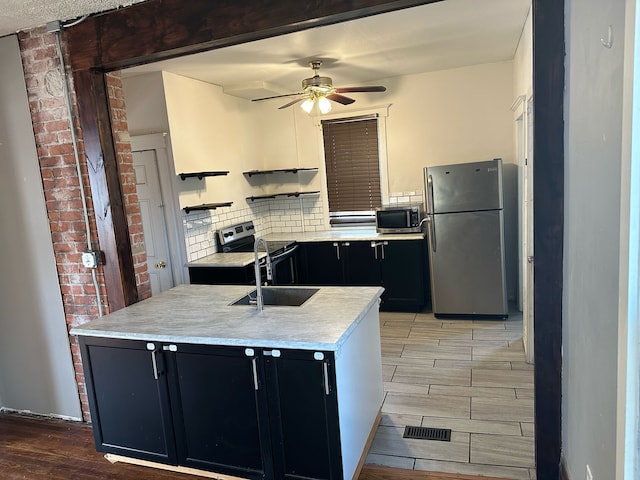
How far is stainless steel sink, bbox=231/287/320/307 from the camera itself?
2889 millimetres

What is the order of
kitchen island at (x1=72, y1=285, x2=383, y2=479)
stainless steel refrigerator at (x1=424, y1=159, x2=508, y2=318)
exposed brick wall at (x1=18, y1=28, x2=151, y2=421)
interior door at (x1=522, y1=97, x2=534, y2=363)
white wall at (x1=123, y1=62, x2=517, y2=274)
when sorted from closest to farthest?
kitchen island at (x1=72, y1=285, x2=383, y2=479) < exposed brick wall at (x1=18, y1=28, x2=151, y2=421) < interior door at (x1=522, y1=97, x2=534, y2=363) < white wall at (x1=123, y1=62, x2=517, y2=274) < stainless steel refrigerator at (x1=424, y1=159, x2=508, y2=318)

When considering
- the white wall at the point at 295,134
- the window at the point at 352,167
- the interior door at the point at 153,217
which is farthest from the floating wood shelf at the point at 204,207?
the window at the point at 352,167

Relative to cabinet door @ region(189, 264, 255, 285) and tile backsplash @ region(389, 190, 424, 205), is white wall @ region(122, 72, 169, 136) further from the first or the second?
tile backsplash @ region(389, 190, 424, 205)

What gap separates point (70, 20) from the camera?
2.70 metres

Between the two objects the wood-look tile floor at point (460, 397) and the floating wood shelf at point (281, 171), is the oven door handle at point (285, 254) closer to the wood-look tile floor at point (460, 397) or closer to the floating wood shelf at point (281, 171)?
the floating wood shelf at point (281, 171)


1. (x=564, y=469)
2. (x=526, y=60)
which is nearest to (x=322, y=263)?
(x=526, y=60)

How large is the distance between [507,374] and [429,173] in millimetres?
2051

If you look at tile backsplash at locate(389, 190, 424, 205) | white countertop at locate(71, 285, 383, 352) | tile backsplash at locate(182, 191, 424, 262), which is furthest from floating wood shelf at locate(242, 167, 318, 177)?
white countertop at locate(71, 285, 383, 352)

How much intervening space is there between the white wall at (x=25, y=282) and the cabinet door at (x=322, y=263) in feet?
9.01

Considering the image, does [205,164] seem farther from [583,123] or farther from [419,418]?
[583,123]

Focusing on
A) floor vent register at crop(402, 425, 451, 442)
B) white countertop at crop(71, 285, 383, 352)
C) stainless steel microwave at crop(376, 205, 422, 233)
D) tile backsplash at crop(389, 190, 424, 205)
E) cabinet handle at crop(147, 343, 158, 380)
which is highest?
tile backsplash at crop(389, 190, 424, 205)

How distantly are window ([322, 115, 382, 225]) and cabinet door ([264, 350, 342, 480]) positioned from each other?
362 centimetres

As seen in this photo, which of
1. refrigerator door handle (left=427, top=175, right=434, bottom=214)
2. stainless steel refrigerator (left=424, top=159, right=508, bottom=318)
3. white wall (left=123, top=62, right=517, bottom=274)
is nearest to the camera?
white wall (left=123, top=62, right=517, bottom=274)

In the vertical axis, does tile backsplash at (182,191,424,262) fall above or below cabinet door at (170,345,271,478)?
above
